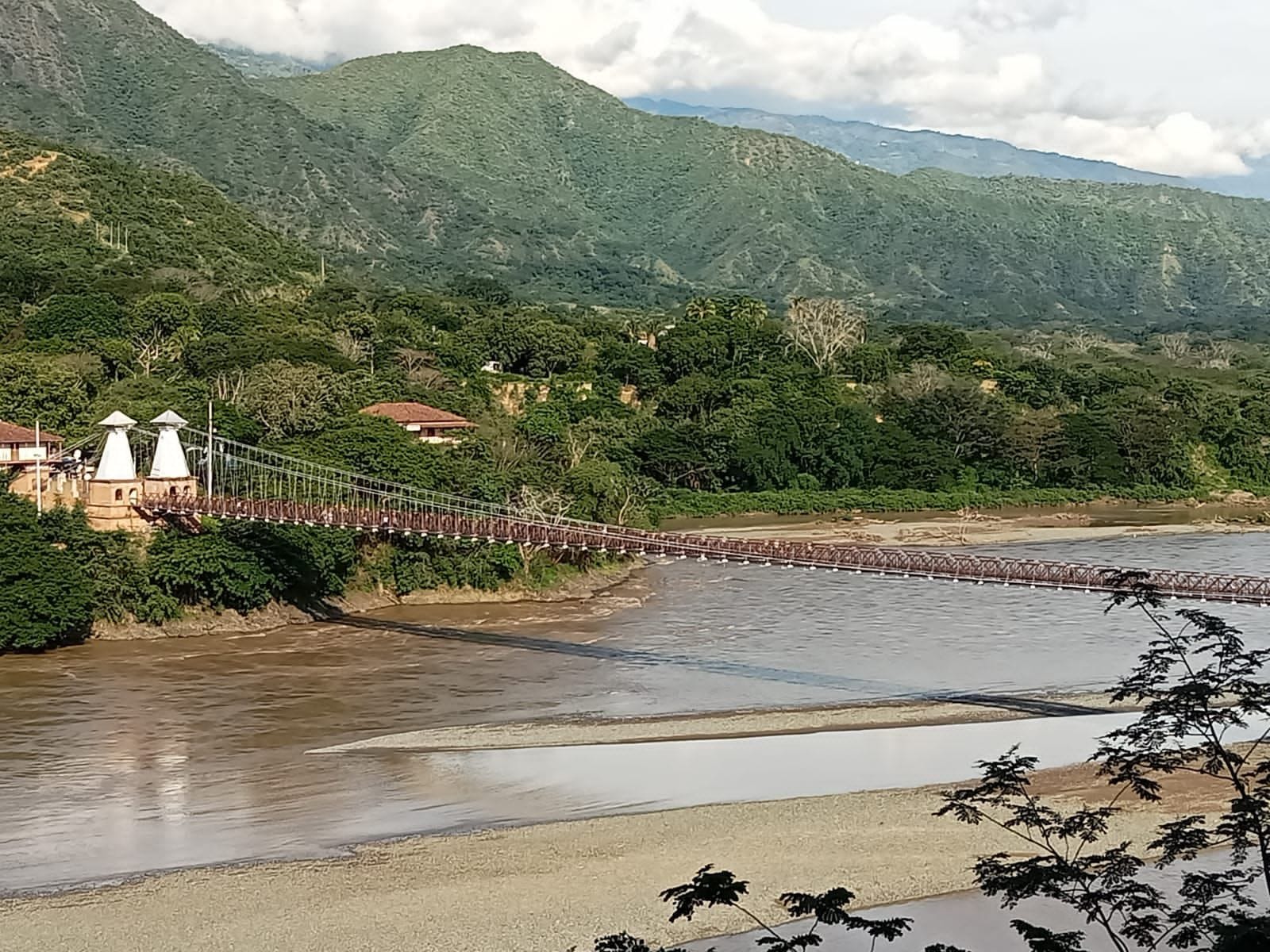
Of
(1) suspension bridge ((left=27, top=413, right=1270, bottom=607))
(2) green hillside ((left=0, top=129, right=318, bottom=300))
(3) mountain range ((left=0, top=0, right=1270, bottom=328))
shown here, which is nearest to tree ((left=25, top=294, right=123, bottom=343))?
(2) green hillside ((left=0, top=129, right=318, bottom=300))

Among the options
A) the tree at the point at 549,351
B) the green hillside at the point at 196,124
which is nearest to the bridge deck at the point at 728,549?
the tree at the point at 549,351

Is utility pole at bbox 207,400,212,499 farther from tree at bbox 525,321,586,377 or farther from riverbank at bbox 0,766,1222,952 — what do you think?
tree at bbox 525,321,586,377

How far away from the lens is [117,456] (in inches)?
923

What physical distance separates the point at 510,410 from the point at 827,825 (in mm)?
31414

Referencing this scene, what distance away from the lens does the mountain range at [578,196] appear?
103m

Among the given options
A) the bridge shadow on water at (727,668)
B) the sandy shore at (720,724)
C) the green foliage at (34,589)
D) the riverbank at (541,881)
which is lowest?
the riverbank at (541,881)

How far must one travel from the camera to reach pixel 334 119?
490ft

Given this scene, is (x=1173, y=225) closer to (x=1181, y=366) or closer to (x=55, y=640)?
(x=1181, y=366)

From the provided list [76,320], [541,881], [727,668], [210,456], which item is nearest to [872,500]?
[727,668]

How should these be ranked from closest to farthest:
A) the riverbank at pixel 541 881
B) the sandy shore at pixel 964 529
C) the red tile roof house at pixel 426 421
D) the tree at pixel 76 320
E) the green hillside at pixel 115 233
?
1. the riverbank at pixel 541 881
2. the red tile roof house at pixel 426 421
3. the sandy shore at pixel 964 529
4. the tree at pixel 76 320
5. the green hillside at pixel 115 233

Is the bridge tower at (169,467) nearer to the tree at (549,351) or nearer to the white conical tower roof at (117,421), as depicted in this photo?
the white conical tower roof at (117,421)

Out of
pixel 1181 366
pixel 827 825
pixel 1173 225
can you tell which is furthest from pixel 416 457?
pixel 1173 225

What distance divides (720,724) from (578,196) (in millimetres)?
139548

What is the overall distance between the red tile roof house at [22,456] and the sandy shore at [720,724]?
1001 centimetres
